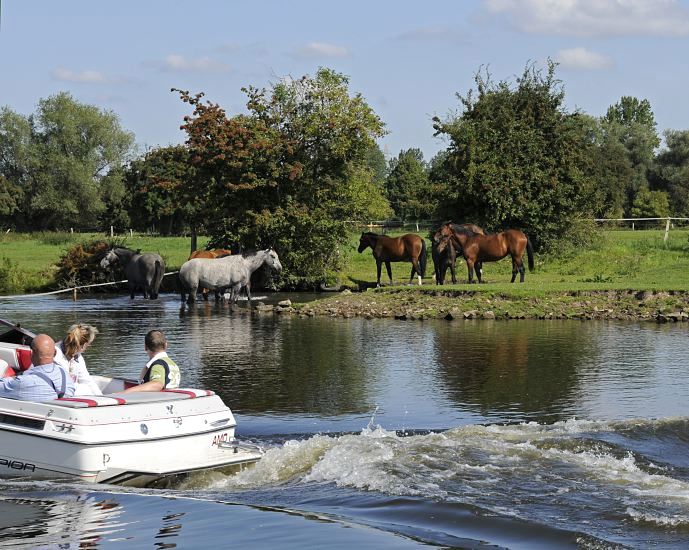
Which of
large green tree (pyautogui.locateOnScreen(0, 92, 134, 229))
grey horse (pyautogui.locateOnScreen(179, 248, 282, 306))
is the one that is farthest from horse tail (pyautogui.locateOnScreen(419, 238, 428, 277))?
large green tree (pyautogui.locateOnScreen(0, 92, 134, 229))

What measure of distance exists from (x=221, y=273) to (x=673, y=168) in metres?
63.8

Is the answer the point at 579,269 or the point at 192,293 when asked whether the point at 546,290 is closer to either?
the point at 579,269

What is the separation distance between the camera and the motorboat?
12.6m

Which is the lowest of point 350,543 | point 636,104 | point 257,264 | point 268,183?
point 350,543

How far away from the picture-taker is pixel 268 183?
135 feet

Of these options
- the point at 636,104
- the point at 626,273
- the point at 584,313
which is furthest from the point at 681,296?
the point at 636,104

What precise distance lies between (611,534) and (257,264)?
2921cm

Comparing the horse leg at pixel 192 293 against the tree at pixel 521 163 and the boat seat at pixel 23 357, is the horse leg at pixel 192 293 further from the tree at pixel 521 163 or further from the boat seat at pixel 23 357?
the boat seat at pixel 23 357

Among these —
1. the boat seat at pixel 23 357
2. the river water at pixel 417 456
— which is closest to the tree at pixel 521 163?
the river water at pixel 417 456

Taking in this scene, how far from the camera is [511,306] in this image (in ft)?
107

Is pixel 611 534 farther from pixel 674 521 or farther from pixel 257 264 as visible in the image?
pixel 257 264

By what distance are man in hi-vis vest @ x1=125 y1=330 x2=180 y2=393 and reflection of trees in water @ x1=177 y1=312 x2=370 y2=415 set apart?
13.0ft

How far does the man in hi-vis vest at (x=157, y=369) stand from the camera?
1380 cm

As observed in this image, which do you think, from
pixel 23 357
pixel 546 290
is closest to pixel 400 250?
pixel 546 290
